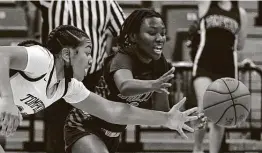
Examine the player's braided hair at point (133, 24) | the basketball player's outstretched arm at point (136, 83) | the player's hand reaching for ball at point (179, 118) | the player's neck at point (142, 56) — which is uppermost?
the player's braided hair at point (133, 24)

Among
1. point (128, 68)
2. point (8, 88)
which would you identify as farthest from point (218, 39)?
point (8, 88)

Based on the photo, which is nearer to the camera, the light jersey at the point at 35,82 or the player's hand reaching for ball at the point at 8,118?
the player's hand reaching for ball at the point at 8,118

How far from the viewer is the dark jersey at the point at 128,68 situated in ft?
11.1

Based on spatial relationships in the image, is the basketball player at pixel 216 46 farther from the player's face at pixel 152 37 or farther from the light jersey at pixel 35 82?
the light jersey at pixel 35 82

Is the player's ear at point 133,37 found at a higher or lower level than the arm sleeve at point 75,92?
higher

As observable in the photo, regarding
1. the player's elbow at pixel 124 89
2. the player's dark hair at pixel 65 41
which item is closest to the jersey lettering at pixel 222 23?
the player's elbow at pixel 124 89

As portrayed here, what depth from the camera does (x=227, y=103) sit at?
4098mm

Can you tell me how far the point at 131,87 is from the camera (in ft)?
10.4

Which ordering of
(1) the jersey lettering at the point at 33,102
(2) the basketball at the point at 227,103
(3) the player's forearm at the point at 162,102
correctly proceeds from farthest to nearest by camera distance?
(2) the basketball at the point at 227,103 → (3) the player's forearm at the point at 162,102 → (1) the jersey lettering at the point at 33,102

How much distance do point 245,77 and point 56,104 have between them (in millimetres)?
4108

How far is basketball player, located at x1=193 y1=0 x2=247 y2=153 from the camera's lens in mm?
5453

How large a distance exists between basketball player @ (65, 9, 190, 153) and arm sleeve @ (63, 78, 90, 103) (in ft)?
0.67

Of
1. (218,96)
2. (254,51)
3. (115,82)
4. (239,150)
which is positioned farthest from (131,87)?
(254,51)

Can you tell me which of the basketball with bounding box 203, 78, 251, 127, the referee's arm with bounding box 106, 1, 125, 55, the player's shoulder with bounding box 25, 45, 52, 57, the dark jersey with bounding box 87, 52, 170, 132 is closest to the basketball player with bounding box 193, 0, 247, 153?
the basketball with bounding box 203, 78, 251, 127
